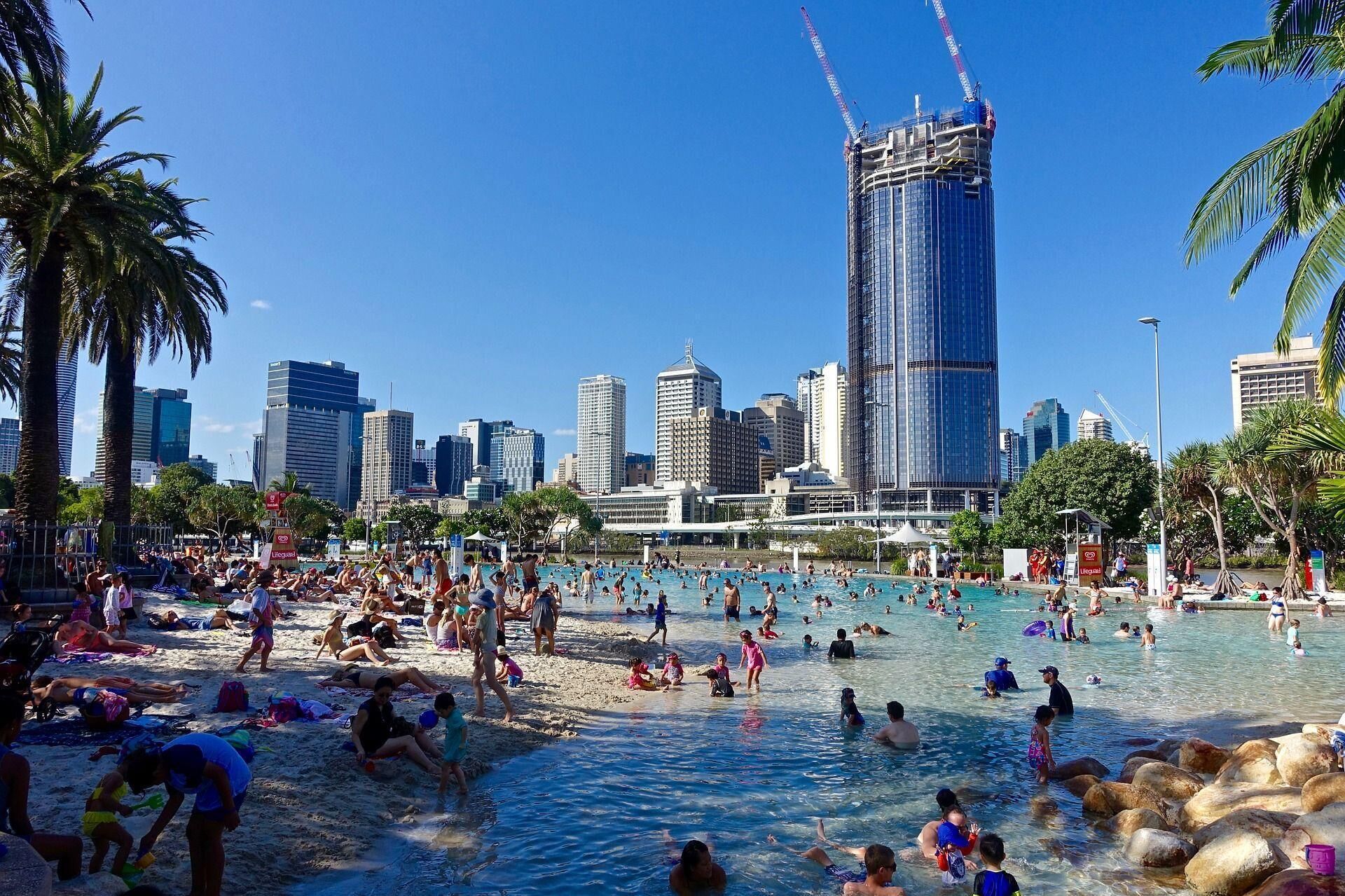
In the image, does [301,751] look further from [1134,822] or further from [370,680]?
[1134,822]

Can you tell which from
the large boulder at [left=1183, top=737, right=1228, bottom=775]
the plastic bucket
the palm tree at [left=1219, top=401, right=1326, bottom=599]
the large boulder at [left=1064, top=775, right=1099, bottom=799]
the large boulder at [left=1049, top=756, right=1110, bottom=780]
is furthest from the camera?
the palm tree at [left=1219, top=401, right=1326, bottom=599]

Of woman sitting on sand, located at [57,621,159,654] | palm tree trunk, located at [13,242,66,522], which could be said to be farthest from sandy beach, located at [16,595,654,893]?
palm tree trunk, located at [13,242,66,522]

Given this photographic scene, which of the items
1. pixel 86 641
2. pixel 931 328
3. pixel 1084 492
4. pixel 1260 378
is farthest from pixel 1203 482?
pixel 1260 378

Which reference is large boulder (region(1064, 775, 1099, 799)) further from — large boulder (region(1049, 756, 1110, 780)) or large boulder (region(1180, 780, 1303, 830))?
large boulder (region(1180, 780, 1303, 830))

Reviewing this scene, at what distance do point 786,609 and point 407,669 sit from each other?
27740 mm

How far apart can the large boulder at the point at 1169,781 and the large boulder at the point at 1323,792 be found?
1.41 m

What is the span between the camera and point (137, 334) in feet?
78.5

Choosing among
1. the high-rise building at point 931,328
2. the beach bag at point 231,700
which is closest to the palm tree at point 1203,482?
the beach bag at point 231,700

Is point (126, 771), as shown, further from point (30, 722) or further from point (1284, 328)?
point (1284, 328)

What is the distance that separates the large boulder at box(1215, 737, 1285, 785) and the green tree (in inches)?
1796

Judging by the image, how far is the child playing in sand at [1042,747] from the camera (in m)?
11.1

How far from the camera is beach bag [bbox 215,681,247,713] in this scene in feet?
36.2

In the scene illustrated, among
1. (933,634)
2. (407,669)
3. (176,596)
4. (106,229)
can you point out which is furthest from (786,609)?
(106,229)

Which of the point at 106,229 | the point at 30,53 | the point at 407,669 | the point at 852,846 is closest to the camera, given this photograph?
the point at 852,846
